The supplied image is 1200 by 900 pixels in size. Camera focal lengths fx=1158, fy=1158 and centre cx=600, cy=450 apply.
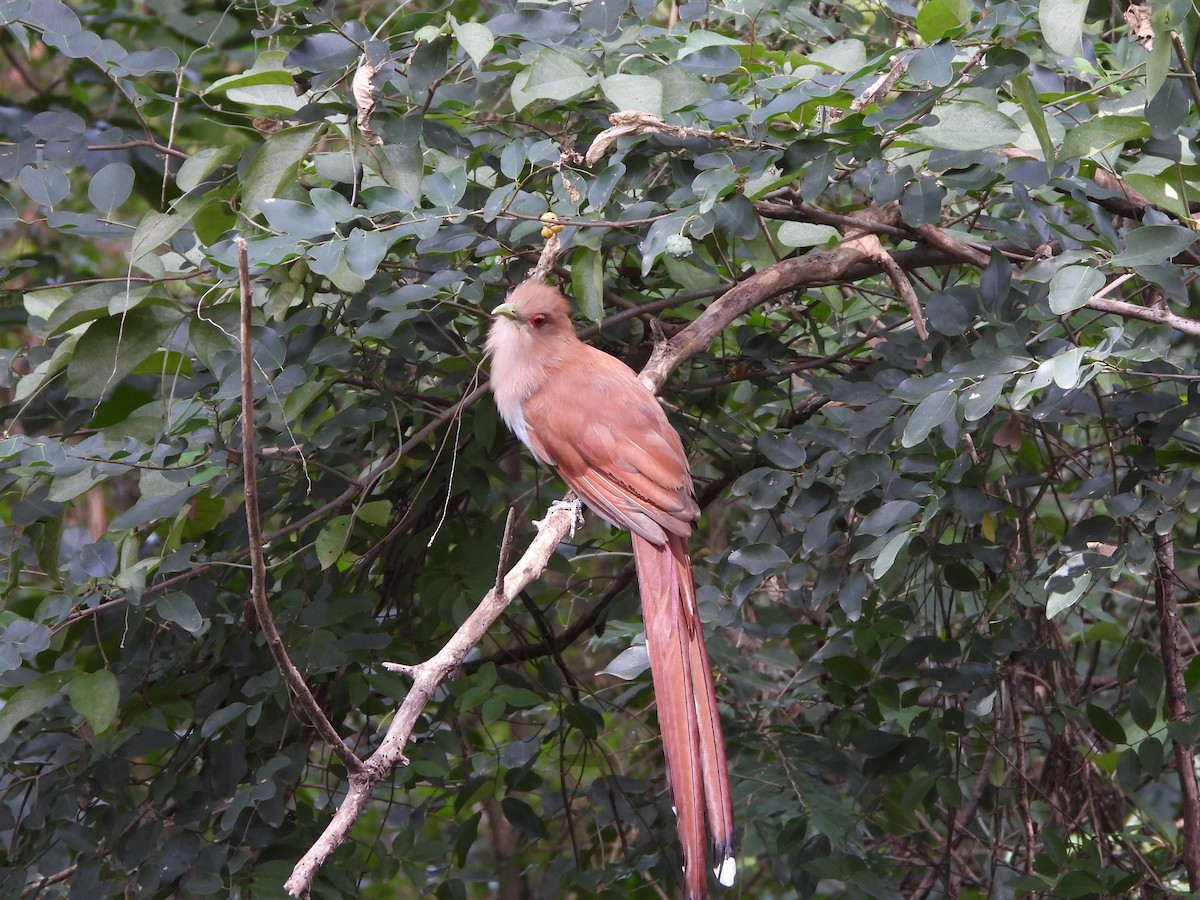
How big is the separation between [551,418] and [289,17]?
103 cm

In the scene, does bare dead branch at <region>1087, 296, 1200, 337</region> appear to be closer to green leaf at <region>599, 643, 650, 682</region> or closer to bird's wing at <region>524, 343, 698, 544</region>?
bird's wing at <region>524, 343, 698, 544</region>

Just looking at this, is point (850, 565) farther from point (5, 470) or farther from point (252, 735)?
point (5, 470)

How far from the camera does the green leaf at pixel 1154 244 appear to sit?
183 cm

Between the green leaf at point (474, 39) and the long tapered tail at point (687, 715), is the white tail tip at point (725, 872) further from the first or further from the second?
the green leaf at point (474, 39)

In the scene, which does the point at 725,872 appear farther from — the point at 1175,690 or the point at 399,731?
the point at 1175,690

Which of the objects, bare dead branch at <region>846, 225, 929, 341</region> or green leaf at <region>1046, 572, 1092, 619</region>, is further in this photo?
bare dead branch at <region>846, 225, 929, 341</region>

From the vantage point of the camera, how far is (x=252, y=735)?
252 cm

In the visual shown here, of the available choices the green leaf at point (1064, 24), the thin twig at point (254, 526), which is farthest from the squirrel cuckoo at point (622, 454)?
the green leaf at point (1064, 24)

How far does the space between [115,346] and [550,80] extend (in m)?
1.00

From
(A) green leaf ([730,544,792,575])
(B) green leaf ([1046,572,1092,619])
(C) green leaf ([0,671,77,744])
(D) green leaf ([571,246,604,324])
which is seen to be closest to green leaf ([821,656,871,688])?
(A) green leaf ([730,544,792,575])

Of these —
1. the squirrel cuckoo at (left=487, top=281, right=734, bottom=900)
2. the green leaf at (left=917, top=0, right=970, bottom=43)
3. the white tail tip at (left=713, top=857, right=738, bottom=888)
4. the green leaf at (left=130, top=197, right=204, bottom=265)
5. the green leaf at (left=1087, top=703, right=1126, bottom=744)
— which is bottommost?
the green leaf at (left=1087, top=703, right=1126, bottom=744)

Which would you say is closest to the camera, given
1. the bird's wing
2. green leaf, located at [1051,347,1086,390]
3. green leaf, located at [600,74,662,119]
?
green leaf, located at [1051,347,1086,390]

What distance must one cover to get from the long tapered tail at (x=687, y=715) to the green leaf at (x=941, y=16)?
1.14m

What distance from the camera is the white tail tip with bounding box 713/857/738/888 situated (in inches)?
79.5
